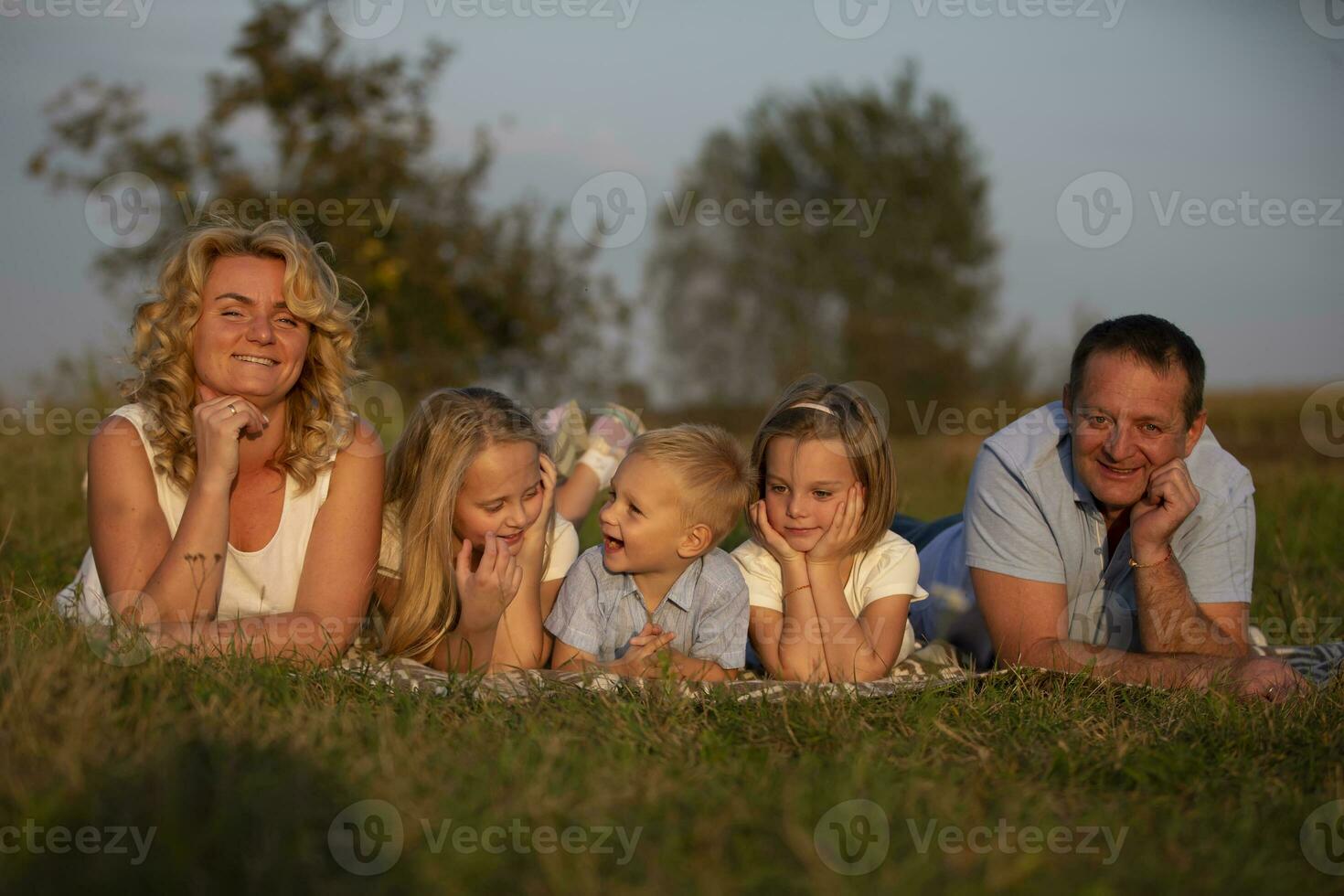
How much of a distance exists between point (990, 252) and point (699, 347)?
30.0 feet

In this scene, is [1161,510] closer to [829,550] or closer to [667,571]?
[829,550]

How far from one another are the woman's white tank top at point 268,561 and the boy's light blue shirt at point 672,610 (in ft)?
3.23

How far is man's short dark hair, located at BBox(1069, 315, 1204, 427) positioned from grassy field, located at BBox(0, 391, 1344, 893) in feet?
3.73

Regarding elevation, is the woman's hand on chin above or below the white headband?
below

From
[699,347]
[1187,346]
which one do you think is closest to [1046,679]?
[1187,346]

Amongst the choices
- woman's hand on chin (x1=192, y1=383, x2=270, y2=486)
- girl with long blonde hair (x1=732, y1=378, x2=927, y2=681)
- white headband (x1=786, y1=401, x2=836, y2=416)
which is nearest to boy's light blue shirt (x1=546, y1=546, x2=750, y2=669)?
girl with long blonde hair (x1=732, y1=378, x2=927, y2=681)

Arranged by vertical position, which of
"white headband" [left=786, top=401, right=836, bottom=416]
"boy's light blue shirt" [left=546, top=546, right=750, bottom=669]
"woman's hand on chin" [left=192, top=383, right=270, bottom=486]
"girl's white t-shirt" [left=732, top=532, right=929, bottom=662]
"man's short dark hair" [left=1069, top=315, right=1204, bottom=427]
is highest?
"man's short dark hair" [left=1069, top=315, right=1204, bottom=427]

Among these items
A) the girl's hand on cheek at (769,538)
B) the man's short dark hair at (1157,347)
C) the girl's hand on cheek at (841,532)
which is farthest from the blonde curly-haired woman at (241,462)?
the man's short dark hair at (1157,347)

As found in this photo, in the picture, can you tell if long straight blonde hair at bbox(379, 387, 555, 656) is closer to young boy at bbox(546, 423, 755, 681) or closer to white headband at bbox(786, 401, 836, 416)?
young boy at bbox(546, 423, 755, 681)

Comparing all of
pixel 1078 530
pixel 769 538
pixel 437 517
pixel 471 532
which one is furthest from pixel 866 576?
pixel 437 517

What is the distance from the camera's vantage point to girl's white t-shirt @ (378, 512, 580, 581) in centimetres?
440

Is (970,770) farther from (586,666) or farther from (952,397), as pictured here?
(952,397)

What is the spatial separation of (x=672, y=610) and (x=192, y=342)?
2.06 m

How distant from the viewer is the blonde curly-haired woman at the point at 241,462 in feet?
12.4
